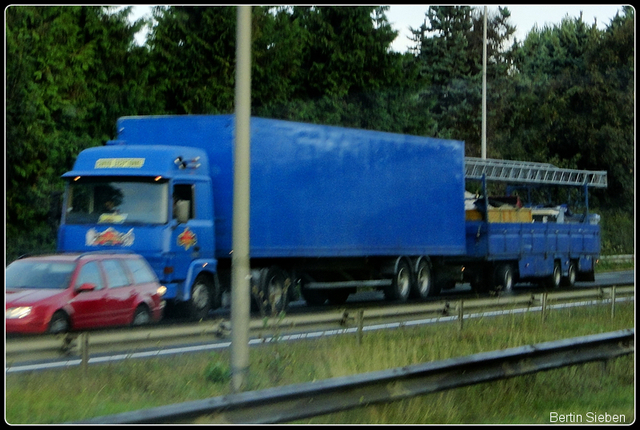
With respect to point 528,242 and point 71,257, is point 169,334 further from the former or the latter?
point 528,242

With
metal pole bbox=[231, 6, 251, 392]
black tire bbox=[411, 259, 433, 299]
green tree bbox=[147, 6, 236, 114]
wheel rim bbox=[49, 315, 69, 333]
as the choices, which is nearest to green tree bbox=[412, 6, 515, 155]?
green tree bbox=[147, 6, 236, 114]

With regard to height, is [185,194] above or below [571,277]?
above

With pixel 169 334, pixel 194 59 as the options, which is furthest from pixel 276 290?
pixel 194 59

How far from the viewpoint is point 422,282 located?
74.7 feet

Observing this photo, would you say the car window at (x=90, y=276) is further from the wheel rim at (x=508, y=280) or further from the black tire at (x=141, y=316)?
the wheel rim at (x=508, y=280)

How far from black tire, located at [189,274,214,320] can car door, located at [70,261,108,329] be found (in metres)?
3.06

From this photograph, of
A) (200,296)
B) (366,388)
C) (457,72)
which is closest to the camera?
(366,388)

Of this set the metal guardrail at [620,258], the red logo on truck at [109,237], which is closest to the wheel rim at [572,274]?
the metal guardrail at [620,258]

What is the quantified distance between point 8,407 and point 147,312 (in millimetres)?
6494

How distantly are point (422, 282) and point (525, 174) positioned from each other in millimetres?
6246

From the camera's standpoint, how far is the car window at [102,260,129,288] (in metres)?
13.9

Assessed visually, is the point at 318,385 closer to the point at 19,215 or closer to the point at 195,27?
the point at 19,215

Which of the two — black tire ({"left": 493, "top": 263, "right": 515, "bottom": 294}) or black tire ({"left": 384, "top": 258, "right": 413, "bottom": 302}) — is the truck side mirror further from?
black tire ({"left": 493, "top": 263, "right": 515, "bottom": 294})

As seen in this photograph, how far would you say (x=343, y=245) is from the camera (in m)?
19.9
